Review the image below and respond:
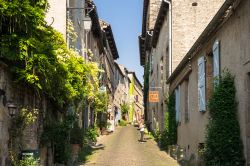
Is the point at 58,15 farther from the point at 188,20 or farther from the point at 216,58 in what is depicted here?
the point at 216,58

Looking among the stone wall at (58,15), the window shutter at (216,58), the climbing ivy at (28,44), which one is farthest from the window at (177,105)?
the climbing ivy at (28,44)

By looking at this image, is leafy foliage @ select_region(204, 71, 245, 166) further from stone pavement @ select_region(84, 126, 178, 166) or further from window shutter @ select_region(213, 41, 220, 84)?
stone pavement @ select_region(84, 126, 178, 166)

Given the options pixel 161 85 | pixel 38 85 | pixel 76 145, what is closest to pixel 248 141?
pixel 38 85

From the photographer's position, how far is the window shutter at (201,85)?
14.5 meters

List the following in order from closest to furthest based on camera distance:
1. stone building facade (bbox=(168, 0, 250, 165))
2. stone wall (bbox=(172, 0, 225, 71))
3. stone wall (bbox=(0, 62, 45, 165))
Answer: stone building facade (bbox=(168, 0, 250, 165)) → stone wall (bbox=(0, 62, 45, 165)) → stone wall (bbox=(172, 0, 225, 71))

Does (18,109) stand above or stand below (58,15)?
below

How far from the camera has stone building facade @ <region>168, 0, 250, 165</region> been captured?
10.4m

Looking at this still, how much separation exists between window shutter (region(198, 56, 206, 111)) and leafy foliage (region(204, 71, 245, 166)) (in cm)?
291

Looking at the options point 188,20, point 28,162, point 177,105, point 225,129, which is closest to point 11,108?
point 28,162

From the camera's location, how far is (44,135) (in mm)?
14648

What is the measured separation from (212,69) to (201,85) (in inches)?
28.5

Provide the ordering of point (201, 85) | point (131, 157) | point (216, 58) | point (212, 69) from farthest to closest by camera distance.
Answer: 1. point (131, 157)
2. point (201, 85)
3. point (212, 69)
4. point (216, 58)

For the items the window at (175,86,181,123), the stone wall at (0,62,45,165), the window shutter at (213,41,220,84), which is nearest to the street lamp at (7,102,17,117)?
the stone wall at (0,62,45,165)

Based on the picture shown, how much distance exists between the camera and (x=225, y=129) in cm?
1110
